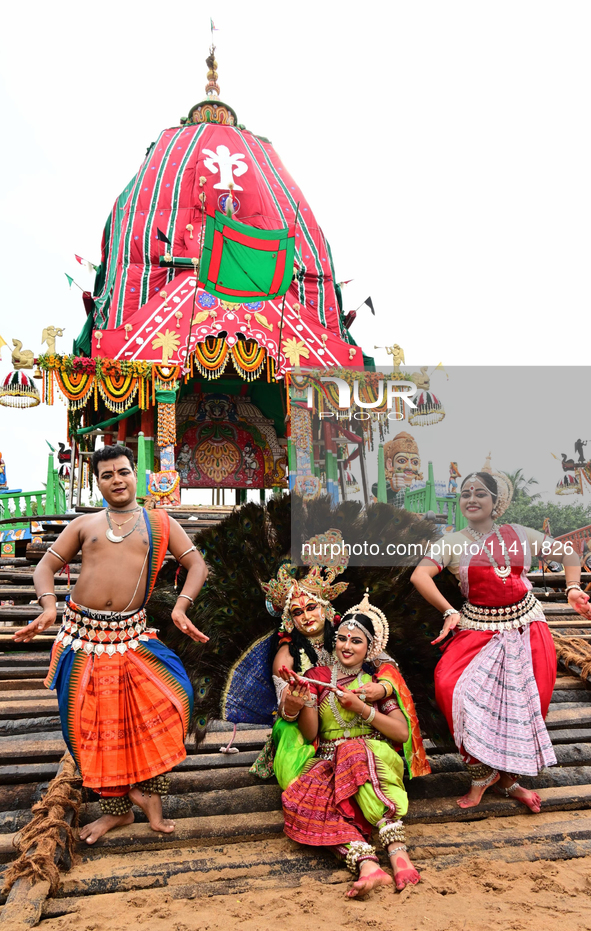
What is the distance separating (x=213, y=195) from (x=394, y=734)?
13.3m

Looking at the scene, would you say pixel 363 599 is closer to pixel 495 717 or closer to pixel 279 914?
pixel 495 717

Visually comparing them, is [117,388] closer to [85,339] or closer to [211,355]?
[211,355]

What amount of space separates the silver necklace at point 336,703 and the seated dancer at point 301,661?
0.10m

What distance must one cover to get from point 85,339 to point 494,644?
13.0m

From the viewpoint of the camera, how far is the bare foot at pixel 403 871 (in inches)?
93.7

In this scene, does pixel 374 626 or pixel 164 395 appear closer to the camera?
pixel 374 626

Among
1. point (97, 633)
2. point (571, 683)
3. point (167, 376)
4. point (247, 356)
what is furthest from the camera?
point (247, 356)

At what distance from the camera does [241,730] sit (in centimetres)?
381

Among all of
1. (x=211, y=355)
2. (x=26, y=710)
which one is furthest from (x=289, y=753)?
(x=211, y=355)

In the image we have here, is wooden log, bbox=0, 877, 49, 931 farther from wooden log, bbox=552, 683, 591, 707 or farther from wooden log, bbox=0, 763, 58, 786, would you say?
wooden log, bbox=552, 683, 591, 707

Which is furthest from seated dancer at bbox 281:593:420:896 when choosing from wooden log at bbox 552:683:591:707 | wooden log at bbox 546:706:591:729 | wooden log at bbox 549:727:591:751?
wooden log at bbox 552:683:591:707

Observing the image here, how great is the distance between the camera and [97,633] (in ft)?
9.20

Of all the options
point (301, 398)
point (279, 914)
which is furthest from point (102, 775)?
point (301, 398)

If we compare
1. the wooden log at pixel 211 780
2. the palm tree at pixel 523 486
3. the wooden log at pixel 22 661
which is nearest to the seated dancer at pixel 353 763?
the wooden log at pixel 211 780
